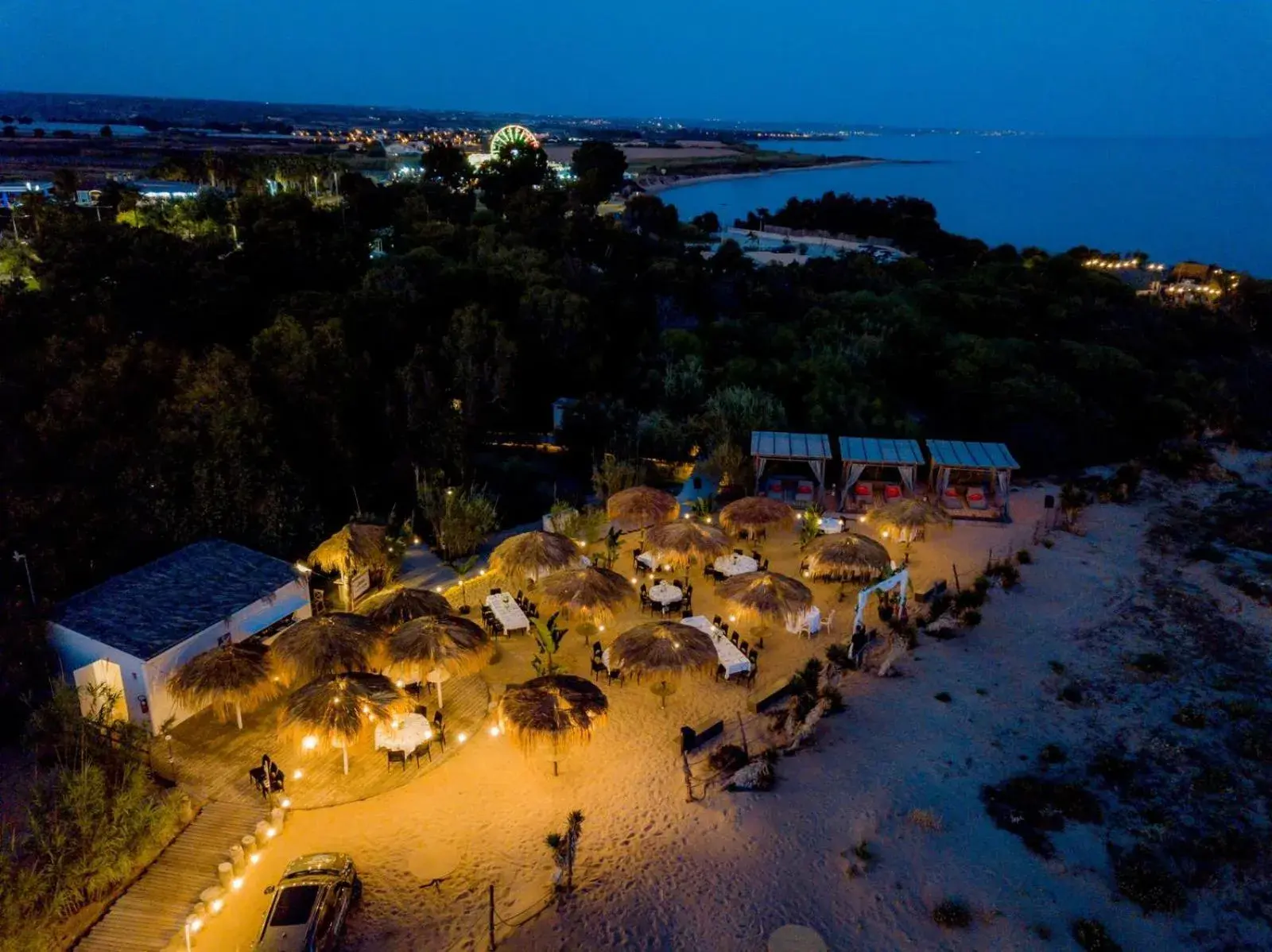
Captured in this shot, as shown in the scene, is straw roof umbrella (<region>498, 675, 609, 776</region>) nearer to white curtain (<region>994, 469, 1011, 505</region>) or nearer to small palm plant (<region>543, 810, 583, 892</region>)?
small palm plant (<region>543, 810, 583, 892</region>)

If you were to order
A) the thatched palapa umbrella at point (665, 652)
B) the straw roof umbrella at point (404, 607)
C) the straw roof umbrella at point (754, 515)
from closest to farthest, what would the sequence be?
the thatched palapa umbrella at point (665, 652), the straw roof umbrella at point (404, 607), the straw roof umbrella at point (754, 515)

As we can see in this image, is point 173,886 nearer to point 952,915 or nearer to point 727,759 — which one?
point 727,759

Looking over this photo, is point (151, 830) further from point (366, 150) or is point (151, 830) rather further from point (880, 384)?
point (366, 150)

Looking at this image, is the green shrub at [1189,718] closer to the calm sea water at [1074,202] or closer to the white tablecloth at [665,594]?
the white tablecloth at [665,594]

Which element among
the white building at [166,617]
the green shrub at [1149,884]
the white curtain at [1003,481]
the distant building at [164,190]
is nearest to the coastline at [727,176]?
the distant building at [164,190]

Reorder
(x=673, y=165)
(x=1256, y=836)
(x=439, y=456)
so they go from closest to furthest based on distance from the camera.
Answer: (x=1256, y=836)
(x=439, y=456)
(x=673, y=165)

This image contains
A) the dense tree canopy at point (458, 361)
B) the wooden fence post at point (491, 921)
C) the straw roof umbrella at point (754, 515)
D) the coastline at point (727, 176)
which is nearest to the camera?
the wooden fence post at point (491, 921)

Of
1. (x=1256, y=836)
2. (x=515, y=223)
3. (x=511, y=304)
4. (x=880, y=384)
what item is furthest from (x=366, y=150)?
(x=1256, y=836)
